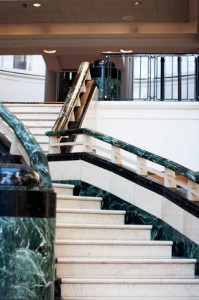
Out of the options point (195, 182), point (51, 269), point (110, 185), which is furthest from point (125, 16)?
point (51, 269)

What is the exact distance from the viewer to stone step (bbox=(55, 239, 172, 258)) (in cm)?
564

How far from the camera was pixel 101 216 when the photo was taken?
642 cm

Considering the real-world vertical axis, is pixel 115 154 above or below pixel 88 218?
above

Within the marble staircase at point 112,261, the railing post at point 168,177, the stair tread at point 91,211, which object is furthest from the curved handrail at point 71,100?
the railing post at point 168,177

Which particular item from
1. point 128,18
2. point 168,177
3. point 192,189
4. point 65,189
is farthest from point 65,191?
point 128,18

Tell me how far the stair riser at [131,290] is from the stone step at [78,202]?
1.51 meters

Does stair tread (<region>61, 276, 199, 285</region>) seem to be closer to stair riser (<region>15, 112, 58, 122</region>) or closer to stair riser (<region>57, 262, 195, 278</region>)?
stair riser (<region>57, 262, 195, 278</region>)

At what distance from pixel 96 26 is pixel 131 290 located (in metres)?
10.2

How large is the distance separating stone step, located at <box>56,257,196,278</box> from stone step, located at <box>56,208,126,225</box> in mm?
785

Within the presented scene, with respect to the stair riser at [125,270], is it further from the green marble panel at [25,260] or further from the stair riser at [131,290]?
the green marble panel at [25,260]

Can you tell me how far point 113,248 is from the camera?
19.0ft

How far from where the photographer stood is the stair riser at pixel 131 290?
202 inches

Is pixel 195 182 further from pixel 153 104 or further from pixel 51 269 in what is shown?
pixel 153 104

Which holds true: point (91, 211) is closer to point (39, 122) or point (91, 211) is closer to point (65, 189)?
point (65, 189)
